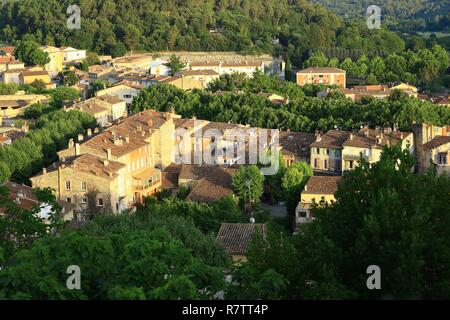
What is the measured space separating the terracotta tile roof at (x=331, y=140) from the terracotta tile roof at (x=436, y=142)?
228cm

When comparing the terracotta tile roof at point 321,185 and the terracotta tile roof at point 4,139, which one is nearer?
the terracotta tile roof at point 321,185

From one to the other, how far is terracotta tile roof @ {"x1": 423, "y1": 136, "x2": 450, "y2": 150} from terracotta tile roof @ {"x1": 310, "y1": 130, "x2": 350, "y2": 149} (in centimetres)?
228

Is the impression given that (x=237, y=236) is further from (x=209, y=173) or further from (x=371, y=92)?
(x=371, y=92)

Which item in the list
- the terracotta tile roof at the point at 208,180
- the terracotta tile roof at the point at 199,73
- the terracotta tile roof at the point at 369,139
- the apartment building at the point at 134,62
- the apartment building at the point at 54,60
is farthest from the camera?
the apartment building at the point at 54,60

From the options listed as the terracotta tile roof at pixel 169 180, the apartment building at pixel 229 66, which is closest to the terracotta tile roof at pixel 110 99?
the terracotta tile roof at pixel 169 180

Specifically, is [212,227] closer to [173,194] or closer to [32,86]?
[173,194]

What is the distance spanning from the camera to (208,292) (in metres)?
7.63

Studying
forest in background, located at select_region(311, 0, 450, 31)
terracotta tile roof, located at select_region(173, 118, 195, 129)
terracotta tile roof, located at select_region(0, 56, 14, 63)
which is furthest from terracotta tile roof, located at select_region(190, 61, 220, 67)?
forest in background, located at select_region(311, 0, 450, 31)

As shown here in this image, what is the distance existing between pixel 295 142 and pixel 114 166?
23.8 ft

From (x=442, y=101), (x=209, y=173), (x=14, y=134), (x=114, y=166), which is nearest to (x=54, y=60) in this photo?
(x=14, y=134)

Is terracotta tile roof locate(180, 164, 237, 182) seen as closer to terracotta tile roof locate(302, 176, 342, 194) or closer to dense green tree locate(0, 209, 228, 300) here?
terracotta tile roof locate(302, 176, 342, 194)

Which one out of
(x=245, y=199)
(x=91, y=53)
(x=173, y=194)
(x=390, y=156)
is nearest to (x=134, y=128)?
(x=173, y=194)

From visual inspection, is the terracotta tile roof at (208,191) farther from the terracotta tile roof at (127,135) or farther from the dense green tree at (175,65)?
the dense green tree at (175,65)

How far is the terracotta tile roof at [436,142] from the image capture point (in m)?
23.9
